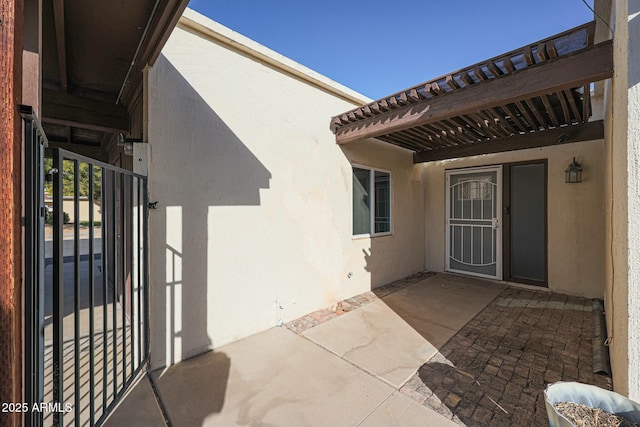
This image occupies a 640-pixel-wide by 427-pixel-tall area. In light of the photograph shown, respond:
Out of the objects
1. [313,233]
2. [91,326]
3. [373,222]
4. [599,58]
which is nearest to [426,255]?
[373,222]

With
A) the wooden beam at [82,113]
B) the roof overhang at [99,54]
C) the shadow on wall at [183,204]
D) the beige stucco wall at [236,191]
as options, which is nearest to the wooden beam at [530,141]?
the beige stucco wall at [236,191]

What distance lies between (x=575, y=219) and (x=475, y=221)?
1.63 meters

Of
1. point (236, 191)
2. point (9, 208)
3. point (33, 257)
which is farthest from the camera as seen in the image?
point (236, 191)

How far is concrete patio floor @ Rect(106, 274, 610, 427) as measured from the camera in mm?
2047

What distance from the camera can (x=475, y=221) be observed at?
593 centimetres

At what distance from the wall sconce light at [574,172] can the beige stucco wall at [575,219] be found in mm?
80

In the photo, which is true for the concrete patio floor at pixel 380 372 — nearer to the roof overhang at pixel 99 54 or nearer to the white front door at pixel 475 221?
the white front door at pixel 475 221

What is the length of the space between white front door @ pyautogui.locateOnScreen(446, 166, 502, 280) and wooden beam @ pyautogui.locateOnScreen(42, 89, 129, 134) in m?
6.37

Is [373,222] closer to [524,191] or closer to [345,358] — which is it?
[345,358]

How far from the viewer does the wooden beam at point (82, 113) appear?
2.95m

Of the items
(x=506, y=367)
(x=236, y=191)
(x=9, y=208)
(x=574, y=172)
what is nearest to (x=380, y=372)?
(x=506, y=367)

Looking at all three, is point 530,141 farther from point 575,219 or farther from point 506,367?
point 506,367

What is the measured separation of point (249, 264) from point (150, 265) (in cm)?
105

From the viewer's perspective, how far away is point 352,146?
15.3 ft
